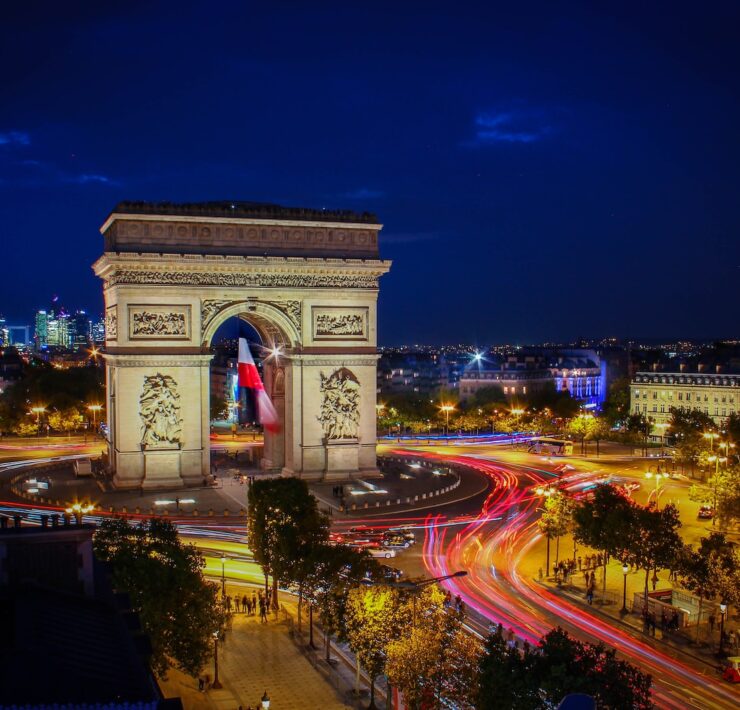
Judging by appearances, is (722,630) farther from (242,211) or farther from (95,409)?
(95,409)

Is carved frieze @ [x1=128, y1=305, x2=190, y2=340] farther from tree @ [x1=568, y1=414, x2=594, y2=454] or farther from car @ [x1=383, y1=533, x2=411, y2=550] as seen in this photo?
tree @ [x1=568, y1=414, x2=594, y2=454]

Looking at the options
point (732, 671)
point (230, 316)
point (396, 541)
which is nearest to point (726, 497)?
point (396, 541)

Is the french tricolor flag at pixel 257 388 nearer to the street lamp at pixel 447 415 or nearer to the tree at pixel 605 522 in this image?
the tree at pixel 605 522

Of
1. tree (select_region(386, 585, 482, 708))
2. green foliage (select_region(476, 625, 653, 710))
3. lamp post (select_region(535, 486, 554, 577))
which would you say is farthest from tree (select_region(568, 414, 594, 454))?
green foliage (select_region(476, 625, 653, 710))

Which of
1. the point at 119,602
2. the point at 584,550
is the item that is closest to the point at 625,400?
the point at 584,550

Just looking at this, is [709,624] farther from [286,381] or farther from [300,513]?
[286,381]

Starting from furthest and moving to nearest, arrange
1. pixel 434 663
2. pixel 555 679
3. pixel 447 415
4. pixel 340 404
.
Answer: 1. pixel 447 415
2. pixel 340 404
3. pixel 434 663
4. pixel 555 679
